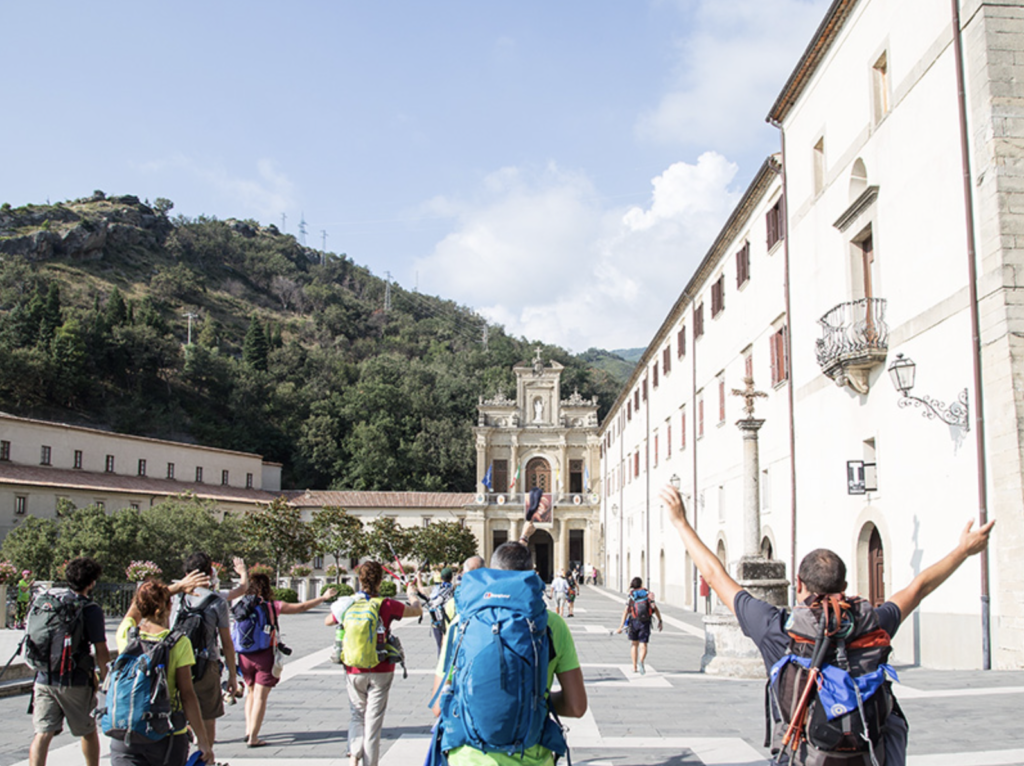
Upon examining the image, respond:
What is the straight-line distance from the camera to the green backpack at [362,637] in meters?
7.11

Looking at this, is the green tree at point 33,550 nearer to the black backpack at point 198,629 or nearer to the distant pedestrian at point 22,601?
the distant pedestrian at point 22,601

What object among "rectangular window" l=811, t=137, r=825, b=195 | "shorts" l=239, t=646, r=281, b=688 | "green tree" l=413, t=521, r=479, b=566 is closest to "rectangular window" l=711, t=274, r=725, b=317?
"rectangular window" l=811, t=137, r=825, b=195

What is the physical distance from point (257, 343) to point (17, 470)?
45.0 meters

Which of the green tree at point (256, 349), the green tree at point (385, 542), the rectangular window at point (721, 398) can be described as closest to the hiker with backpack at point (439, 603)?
the rectangular window at point (721, 398)

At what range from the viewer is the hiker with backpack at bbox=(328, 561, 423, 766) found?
7.03 m

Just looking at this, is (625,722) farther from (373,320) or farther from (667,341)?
(373,320)

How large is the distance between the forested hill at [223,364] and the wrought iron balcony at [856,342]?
61.0 meters

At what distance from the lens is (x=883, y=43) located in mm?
15930

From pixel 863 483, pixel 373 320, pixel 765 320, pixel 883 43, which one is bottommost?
pixel 863 483

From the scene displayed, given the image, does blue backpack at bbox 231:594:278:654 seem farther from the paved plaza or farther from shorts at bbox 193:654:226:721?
shorts at bbox 193:654:226:721

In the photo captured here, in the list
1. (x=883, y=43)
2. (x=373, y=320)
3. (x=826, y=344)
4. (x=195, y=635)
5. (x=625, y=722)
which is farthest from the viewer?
(x=373, y=320)

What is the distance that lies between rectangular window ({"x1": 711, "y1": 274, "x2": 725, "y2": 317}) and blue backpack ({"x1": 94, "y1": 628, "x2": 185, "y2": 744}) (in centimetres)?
2482

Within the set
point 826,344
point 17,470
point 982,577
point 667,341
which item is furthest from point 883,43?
point 17,470

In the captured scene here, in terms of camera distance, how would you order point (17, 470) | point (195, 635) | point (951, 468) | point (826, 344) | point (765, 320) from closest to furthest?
point (195, 635) < point (951, 468) < point (826, 344) < point (765, 320) < point (17, 470)
